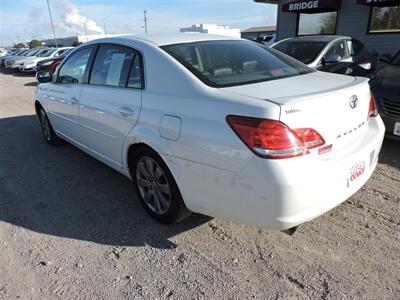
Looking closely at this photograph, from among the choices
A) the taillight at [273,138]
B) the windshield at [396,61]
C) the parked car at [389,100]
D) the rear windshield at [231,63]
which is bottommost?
the parked car at [389,100]

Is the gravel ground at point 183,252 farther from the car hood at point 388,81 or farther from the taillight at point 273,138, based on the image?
the car hood at point 388,81

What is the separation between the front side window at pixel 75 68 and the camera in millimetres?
3902

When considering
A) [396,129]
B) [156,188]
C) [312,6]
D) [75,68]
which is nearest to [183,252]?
[156,188]

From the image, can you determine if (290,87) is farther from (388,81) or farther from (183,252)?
(388,81)

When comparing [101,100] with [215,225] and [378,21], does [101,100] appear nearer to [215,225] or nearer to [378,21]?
[215,225]

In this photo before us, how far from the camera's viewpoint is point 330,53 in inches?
278

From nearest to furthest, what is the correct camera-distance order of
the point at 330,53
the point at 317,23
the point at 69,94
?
the point at 69,94, the point at 330,53, the point at 317,23

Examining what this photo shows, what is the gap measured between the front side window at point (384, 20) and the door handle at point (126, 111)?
1176 cm

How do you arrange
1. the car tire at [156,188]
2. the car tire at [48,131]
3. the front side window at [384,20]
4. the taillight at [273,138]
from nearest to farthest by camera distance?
the taillight at [273,138] → the car tire at [156,188] → the car tire at [48,131] → the front side window at [384,20]

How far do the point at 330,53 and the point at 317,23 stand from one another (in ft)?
26.7

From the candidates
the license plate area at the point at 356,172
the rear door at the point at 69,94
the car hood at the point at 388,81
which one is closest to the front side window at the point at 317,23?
the car hood at the point at 388,81

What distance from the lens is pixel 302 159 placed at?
82.3 inches

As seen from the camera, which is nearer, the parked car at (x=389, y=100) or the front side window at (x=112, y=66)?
the front side window at (x=112, y=66)

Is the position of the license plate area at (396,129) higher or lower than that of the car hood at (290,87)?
lower
